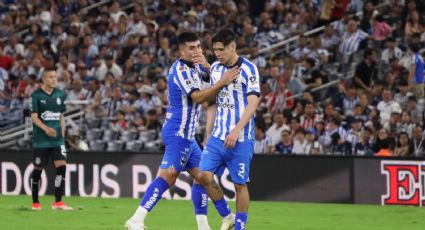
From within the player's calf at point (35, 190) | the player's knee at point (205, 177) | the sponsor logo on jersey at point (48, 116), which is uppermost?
the sponsor logo on jersey at point (48, 116)

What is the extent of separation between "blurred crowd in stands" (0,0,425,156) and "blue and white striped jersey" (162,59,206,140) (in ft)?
25.1

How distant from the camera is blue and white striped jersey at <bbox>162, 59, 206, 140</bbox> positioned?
43.7 ft

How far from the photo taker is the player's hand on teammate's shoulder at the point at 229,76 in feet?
40.1

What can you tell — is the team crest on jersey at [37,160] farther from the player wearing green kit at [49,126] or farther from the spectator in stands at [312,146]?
the spectator in stands at [312,146]

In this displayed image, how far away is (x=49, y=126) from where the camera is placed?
17578mm

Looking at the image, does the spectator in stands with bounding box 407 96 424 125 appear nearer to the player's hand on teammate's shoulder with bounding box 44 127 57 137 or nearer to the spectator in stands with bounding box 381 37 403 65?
the spectator in stands with bounding box 381 37 403 65

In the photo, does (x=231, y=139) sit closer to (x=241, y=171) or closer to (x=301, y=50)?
(x=241, y=171)

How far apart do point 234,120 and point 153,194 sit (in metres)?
1.59

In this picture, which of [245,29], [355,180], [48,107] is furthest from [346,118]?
[48,107]

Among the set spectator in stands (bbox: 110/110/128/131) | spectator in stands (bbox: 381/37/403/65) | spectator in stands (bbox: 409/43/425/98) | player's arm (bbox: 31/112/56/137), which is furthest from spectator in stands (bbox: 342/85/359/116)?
player's arm (bbox: 31/112/56/137)

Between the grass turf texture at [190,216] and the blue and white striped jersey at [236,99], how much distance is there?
2.70 metres

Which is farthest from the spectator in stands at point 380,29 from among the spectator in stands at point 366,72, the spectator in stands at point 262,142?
the spectator in stands at point 262,142

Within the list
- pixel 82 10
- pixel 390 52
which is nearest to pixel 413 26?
pixel 390 52

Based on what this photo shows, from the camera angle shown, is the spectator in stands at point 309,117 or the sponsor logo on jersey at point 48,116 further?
the spectator in stands at point 309,117
